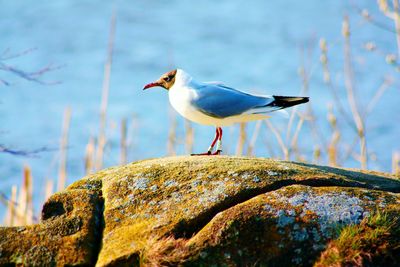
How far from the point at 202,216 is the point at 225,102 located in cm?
163

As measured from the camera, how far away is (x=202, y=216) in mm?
4836

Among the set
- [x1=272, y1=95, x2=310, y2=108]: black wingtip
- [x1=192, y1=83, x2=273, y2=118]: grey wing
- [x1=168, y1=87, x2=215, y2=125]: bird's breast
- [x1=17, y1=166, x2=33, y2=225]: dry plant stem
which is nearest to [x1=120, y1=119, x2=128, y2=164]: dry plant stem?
[x1=17, y1=166, x2=33, y2=225]: dry plant stem

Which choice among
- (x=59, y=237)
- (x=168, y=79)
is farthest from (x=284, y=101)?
(x=59, y=237)

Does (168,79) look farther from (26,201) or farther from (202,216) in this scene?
(26,201)

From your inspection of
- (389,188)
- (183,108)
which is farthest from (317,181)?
(183,108)

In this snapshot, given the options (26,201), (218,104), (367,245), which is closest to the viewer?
(367,245)

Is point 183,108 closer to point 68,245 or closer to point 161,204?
point 161,204

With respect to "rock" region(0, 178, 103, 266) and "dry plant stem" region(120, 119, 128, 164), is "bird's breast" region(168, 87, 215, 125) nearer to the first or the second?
"rock" region(0, 178, 103, 266)

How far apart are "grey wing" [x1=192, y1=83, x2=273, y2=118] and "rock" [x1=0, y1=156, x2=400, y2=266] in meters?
0.89

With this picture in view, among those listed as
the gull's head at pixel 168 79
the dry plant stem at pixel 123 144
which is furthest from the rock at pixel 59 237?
the dry plant stem at pixel 123 144

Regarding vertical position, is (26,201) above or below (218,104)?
below

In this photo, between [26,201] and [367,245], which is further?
[26,201]

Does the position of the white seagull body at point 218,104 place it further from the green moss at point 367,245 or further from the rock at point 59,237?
the green moss at point 367,245

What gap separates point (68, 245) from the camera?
15.6ft
